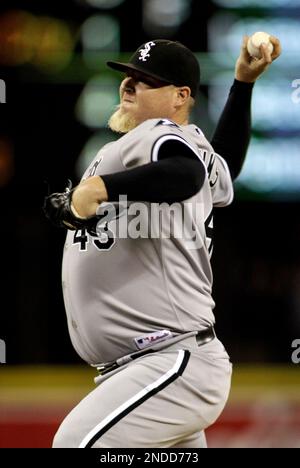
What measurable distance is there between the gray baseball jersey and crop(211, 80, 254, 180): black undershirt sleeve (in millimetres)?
527

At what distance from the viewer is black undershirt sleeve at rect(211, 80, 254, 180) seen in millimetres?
3104

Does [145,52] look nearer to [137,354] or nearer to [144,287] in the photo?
[144,287]

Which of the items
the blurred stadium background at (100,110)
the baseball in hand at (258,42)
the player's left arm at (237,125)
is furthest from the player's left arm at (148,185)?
the blurred stadium background at (100,110)

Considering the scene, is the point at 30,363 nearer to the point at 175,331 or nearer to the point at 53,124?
the point at 53,124

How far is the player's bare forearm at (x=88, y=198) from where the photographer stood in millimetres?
2307

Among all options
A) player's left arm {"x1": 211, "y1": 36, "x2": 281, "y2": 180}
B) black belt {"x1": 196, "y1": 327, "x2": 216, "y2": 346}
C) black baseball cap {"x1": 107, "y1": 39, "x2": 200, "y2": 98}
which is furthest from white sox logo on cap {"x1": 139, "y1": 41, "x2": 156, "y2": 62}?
black belt {"x1": 196, "y1": 327, "x2": 216, "y2": 346}

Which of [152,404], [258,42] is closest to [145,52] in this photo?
[258,42]

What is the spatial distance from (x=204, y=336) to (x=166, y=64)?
71 cm

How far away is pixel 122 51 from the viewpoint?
16.7 ft

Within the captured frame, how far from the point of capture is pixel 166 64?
2.72 metres

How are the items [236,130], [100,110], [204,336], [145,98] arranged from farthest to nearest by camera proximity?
[100,110] < [236,130] < [145,98] < [204,336]

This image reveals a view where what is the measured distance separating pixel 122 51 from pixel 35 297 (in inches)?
64.8

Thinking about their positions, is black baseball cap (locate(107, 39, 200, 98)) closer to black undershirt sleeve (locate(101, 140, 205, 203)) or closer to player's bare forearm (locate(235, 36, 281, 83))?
player's bare forearm (locate(235, 36, 281, 83))

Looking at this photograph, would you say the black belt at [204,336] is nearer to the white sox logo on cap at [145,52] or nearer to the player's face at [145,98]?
the player's face at [145,98]
